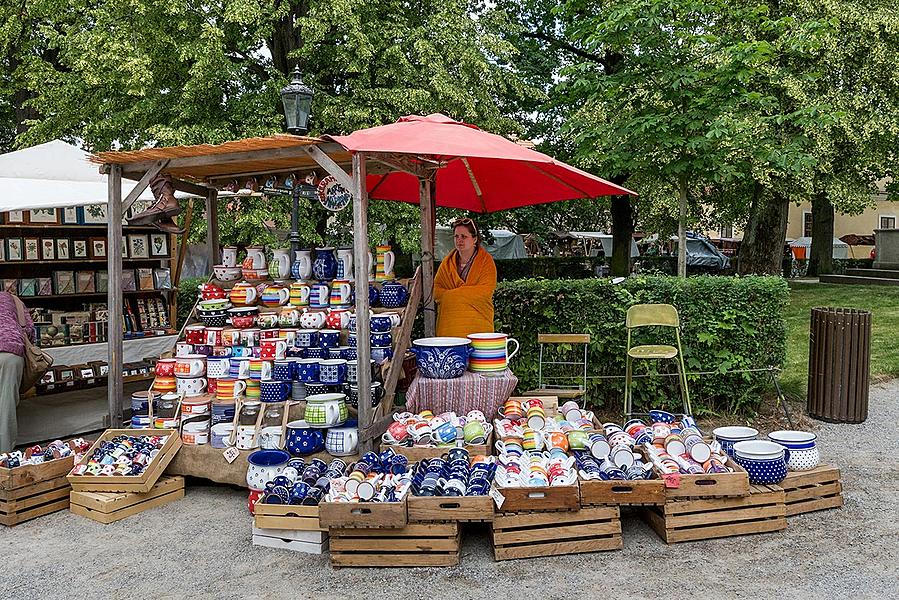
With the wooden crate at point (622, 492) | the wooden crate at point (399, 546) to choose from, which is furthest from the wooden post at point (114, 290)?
the wooden crate at point (622, 492)

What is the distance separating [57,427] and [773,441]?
21.0ft

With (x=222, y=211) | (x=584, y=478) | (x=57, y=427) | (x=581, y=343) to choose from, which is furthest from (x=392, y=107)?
(x=584, y=478)

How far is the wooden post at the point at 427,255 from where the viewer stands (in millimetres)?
6203

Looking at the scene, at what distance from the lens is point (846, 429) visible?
23.0 feet

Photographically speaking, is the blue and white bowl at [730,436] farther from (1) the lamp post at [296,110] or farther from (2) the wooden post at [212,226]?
(2) the wooden post at [212,226]

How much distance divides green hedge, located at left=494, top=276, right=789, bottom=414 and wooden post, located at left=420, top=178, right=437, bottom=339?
1.30 meters

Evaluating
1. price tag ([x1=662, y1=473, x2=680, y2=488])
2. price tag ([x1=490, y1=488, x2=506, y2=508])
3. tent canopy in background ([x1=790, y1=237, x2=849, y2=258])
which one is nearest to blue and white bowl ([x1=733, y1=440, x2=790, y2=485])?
price tag ([x1=662, y1=473, x2=680, y2=488])

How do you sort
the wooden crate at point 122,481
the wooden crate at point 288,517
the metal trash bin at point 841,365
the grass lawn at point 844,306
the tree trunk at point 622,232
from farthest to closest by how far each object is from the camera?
the tree trunk at point 622,232 < the grass lawn at point 844,306 < the metal trash bin at point 841,365 < the wooden crate at point 122,481 < the wooden crate at point 288,517

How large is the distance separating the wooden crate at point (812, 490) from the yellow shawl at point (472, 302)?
270 cm

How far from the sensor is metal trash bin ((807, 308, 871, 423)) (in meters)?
7.09

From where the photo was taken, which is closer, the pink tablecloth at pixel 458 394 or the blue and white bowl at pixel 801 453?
the blue and white bowl at pixel 801 453

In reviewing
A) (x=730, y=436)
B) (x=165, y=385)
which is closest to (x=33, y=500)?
(x=165, y=385)

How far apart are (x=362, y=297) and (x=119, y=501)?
222 cm

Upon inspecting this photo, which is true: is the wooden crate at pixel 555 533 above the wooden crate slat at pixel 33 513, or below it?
above
